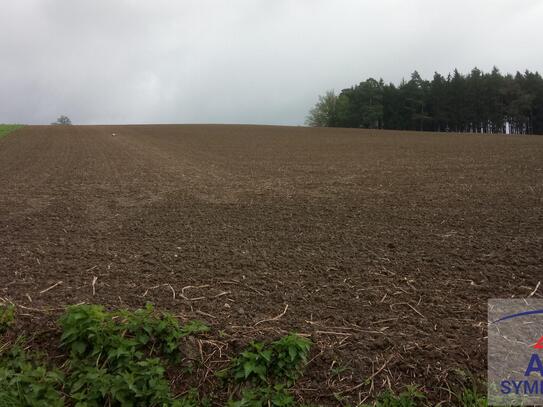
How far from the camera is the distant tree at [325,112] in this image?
98.6m

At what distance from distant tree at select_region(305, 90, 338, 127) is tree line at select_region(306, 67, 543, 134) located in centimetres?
325

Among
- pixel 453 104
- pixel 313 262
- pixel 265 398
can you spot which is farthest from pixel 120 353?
pixel 453 104

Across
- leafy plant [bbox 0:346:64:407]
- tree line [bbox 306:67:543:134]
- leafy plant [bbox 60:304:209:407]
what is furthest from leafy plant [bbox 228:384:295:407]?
tree line [bbox 306:67:543:134]

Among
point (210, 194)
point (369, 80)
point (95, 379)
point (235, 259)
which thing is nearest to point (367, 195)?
point (210, 194)

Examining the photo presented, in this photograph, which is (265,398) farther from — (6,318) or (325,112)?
(325,112)

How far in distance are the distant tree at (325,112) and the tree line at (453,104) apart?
3254 mm

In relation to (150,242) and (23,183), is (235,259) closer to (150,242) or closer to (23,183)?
(150,242)

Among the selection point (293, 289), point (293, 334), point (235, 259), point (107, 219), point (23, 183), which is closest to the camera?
point (293, 334)

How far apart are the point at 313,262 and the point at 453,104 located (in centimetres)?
8294

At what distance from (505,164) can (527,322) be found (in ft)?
48.8

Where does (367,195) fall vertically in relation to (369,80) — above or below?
below

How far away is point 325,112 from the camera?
330 feet

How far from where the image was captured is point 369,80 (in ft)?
300

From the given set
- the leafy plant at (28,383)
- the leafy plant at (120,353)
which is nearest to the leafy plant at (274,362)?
the leafy plant at (120,353)
